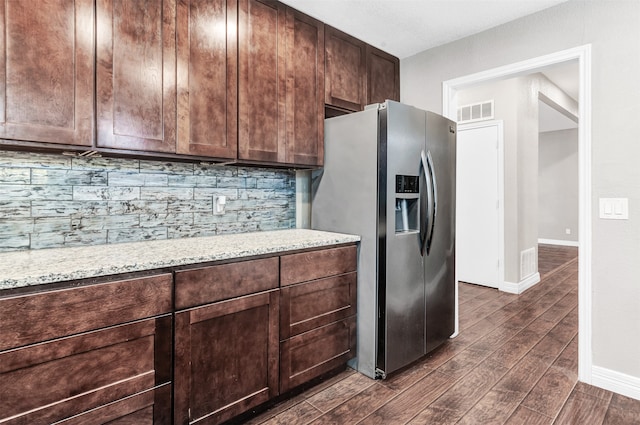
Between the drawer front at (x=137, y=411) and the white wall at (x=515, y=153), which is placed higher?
the white wall at (x=515, y=153)

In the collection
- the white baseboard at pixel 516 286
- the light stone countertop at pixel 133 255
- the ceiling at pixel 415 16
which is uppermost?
the ceiling at pixel 415 16

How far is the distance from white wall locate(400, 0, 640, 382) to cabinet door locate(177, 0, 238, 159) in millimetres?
2188

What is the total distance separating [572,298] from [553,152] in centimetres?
569

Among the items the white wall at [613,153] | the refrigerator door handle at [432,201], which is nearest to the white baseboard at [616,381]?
the white wall at [613,153]

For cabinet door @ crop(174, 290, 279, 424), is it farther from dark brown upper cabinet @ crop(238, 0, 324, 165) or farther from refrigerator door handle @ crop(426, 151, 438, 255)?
refrigerator door handle @ crop(426, 151, 438, 255)

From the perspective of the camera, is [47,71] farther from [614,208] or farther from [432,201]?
[614,208]

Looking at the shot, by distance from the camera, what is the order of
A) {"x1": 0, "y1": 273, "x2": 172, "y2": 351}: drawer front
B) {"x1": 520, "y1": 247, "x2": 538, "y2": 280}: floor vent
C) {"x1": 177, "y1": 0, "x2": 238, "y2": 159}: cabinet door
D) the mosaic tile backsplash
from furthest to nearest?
{"x1": 520, "y1": 247, "x2": 538, "y2": 280}: floor vent
{"x1": 177, "y1": 0, "x2": 238, "y2": 159}: cabinet door
the mosaic tile backsplash
{"x1": 0, "y1": 273, "x2": 172, "y2": 351}: drawer front

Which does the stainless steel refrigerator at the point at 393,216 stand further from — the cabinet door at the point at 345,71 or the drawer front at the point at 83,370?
the drawer front at the point at 83,370

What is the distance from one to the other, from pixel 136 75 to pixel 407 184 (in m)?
1.72

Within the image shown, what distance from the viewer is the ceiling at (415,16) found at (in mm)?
2383

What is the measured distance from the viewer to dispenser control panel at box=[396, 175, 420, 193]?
2.31m

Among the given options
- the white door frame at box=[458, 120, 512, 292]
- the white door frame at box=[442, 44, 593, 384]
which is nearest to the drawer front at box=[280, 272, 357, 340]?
the white door frame at box=[442, 44, 593, 384]

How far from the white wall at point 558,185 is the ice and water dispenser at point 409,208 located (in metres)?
7.52

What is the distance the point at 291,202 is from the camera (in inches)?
111
